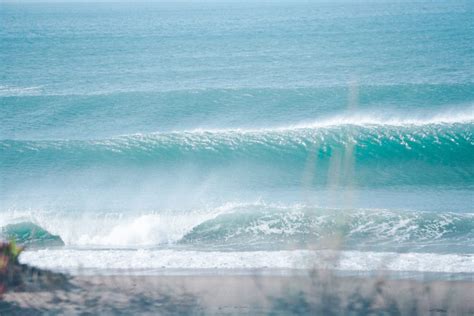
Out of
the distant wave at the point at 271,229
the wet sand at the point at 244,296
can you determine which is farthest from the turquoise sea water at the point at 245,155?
the wet sand at the point at 244,296

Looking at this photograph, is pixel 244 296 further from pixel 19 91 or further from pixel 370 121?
pixel 19 91

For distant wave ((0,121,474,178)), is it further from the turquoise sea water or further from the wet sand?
the wet sand

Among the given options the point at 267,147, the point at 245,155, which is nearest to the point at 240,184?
the point at 245,155

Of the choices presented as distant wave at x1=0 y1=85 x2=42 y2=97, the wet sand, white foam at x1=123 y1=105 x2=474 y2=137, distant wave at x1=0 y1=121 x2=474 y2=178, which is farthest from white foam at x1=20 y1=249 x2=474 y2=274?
distant wave at x1=0 y1=85 x2=42 y2=97

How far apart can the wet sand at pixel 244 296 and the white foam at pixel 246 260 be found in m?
0.89

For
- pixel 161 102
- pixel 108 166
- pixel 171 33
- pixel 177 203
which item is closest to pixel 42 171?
pixel 108 166

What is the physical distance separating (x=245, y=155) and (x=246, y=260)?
8.45m

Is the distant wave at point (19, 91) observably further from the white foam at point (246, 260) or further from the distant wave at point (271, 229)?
the white foam at point (246, 260)

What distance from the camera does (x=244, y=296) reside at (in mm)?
8727

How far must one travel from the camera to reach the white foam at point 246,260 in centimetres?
1042

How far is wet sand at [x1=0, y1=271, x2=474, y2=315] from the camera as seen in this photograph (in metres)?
8.12

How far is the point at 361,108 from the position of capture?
23.4 metres

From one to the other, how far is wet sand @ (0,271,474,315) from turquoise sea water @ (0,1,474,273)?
3.97 feet

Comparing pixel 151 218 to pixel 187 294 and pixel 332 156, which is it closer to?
pixel 187 294
